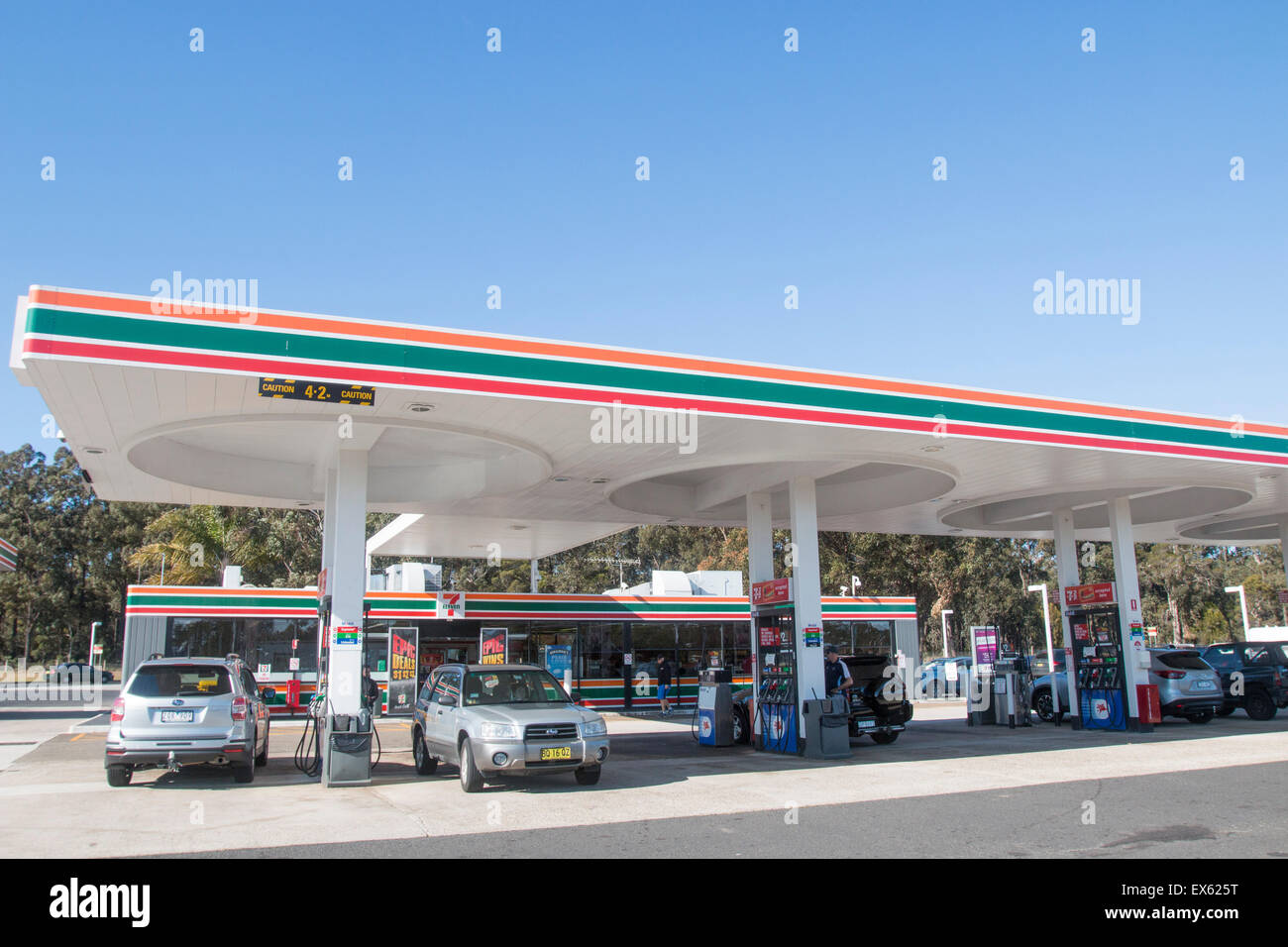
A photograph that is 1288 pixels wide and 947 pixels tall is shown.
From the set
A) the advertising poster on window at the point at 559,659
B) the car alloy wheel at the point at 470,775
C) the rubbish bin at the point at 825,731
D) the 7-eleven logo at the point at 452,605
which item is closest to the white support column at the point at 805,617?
the rubbish bin at the point at 825,731

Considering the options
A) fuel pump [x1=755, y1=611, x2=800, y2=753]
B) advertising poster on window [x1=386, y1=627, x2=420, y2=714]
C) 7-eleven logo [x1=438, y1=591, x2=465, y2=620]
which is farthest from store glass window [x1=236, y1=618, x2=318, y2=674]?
fuel pump [x1=755, y1=611, x2=800, y2=753]

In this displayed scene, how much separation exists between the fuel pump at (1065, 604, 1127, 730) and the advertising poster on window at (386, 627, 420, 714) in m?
15.5

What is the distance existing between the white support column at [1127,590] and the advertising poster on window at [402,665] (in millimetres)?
16266

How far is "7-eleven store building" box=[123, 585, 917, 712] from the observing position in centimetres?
2289

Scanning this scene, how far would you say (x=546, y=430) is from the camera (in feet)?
41.5

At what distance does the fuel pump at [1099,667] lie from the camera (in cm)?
1845

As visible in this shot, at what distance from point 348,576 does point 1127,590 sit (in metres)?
14.5

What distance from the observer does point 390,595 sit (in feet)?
79.1

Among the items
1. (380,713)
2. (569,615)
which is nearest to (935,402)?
(569,615)

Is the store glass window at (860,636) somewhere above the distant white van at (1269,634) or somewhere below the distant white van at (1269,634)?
above

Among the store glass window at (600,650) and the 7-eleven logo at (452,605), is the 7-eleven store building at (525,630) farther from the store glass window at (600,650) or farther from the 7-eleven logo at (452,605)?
the 7-eleven logo at (452,605)

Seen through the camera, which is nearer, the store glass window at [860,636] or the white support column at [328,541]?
the white support column at [328,541]

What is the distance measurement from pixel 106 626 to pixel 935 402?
61.3 m
